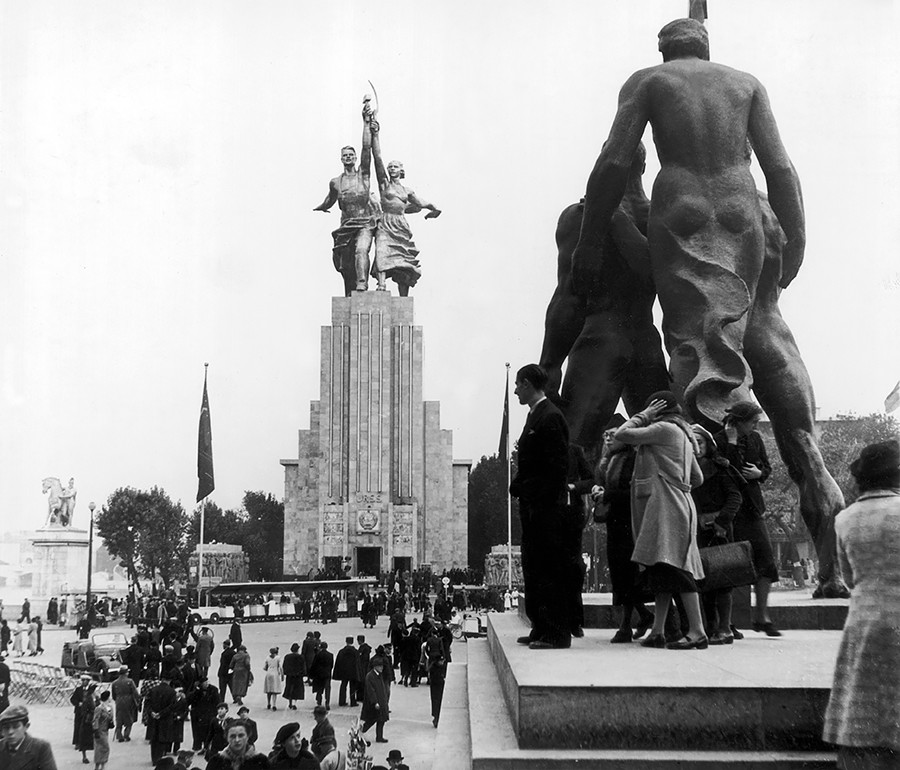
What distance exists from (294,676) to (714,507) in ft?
46.9

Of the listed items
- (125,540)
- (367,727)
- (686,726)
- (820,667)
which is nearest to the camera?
(686,726)

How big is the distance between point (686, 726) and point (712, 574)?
202 centimetres

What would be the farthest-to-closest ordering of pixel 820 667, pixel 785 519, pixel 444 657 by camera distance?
1. pixel 785 519
2. pixel 444 657
3. pixel 820 667

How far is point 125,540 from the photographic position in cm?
7450

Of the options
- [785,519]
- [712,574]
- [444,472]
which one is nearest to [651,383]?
[712,574]

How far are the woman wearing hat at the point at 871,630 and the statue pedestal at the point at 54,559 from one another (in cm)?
5101

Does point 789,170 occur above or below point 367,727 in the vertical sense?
above

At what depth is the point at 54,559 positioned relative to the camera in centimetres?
5050

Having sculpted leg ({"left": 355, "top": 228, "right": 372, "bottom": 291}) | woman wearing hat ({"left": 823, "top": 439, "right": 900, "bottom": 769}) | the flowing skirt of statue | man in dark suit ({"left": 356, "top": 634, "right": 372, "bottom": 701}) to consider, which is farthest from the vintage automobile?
the flowing skirt of statue

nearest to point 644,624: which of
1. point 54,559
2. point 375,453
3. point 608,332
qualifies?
point 608,332

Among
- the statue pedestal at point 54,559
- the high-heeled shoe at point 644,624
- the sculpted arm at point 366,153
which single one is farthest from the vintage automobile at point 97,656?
the sculpted arm at point 366,153

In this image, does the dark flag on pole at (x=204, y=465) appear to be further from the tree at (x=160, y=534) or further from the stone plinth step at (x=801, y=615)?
the stone plinth step at (x=801, y=615)

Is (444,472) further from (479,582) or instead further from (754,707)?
(754,707)

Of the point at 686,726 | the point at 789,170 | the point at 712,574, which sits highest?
the point at 789,170
